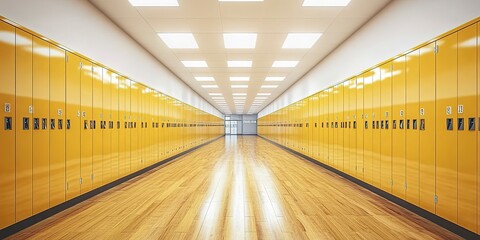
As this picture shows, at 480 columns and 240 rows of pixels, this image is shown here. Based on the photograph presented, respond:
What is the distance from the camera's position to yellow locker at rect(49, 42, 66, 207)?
126 inches

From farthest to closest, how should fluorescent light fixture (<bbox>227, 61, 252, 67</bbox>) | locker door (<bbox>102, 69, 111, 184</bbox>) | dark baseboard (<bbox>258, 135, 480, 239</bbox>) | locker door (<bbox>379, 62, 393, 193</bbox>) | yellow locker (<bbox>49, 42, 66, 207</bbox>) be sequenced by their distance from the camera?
fluorescent light fixture (<bbox>227, 61, 252, 67</bbox>)
locker door (<bbox>102, 69, 111, 184</bbox>)
locker door (<bbox>379, 62, 393, 193</bbox>)
yellow locker (<bbox>49, 42, 66, 207</bbox>)
dark baseboard (<bbox>258, 135, 480, 239</bbox>)

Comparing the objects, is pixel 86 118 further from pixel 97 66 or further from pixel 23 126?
pixel 23 126

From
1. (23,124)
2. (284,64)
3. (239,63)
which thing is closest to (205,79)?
(239,63)

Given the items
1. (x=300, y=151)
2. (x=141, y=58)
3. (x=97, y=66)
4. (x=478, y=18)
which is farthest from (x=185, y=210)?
(x=300, y=151)

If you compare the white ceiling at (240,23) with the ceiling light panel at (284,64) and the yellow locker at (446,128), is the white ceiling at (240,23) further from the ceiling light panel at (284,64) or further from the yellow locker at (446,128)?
the yellow locker at (446,128)

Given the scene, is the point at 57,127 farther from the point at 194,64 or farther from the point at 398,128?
the point at 194,64

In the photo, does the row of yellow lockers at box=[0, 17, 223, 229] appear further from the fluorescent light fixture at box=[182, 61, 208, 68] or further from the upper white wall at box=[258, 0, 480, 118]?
the upper white wall at box=[258, 0, 480, 118]

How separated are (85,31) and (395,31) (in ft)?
15.6

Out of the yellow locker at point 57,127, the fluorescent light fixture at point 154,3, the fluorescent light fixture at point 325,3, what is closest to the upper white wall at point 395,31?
the fluorescent light fixture at point 325,3

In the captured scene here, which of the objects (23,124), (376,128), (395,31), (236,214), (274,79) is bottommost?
(236,214)

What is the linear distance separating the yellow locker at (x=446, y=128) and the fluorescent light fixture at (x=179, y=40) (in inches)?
167

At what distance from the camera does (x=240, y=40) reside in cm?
572

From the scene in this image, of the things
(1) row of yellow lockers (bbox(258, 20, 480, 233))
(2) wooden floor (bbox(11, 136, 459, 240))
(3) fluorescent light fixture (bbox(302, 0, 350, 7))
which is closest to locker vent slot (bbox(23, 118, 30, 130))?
(2) wooden floor (bbox(11, 136, 459, 240))

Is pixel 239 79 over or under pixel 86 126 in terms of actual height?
over
